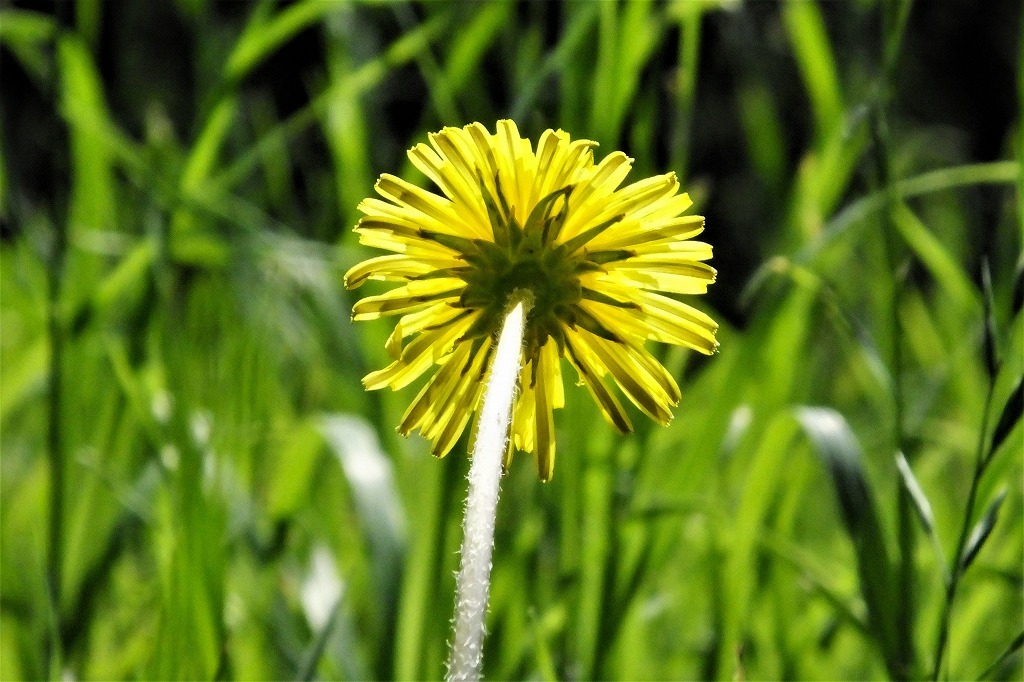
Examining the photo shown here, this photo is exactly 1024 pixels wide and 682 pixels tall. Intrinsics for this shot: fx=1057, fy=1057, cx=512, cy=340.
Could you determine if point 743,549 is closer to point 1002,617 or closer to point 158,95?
point 1002,617

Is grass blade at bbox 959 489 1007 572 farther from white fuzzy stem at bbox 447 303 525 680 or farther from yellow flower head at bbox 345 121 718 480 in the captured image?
white fuzzy stem at bbox 447 303 525 680

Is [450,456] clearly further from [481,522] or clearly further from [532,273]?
[481,522]

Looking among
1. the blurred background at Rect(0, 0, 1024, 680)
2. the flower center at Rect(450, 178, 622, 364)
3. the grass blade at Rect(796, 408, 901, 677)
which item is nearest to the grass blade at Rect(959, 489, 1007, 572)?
the blurred background at Rect(0, 0, 1024, 680)

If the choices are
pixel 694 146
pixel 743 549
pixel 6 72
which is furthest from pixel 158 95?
pixel 743 549

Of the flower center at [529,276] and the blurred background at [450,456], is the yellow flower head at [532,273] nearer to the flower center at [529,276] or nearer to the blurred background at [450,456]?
the flower center at [529,276]

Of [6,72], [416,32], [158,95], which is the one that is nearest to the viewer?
[416,32]

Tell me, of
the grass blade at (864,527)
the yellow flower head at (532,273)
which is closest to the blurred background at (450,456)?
the grass blade at (864,527)

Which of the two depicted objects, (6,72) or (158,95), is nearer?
(158,95)
